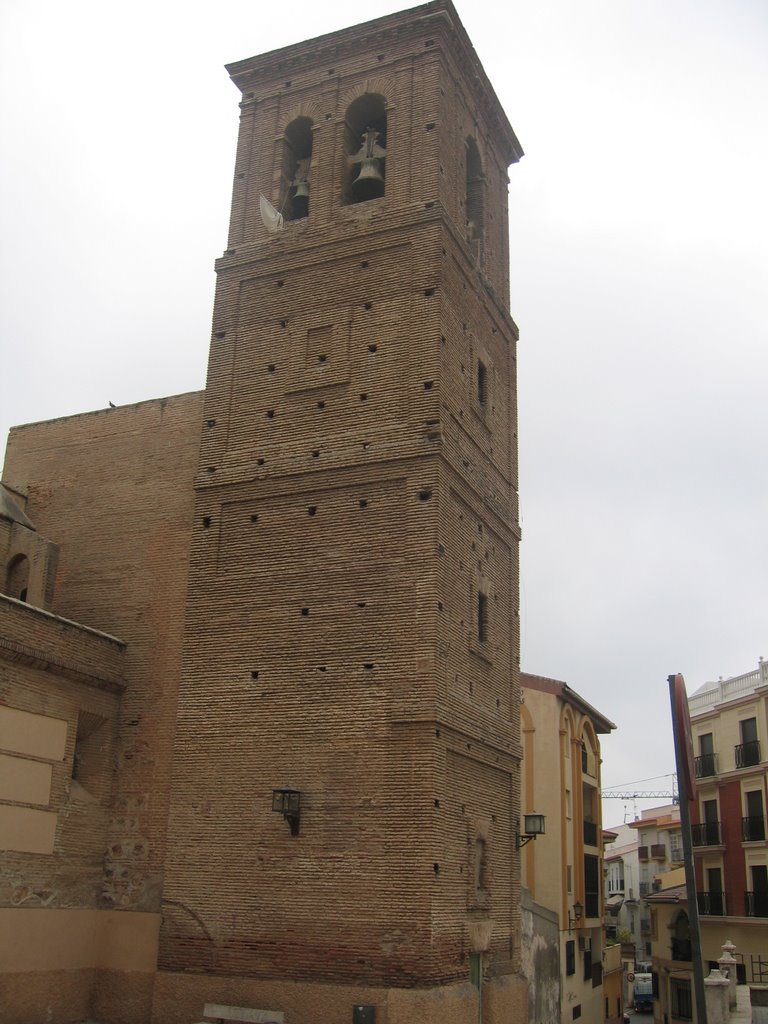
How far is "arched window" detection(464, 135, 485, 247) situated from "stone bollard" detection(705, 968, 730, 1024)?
40.7 feet

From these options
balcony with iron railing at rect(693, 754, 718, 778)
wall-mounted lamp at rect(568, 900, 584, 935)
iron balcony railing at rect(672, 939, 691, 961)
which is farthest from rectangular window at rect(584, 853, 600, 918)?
iron balcony railing at rect(672, 939, 691, 961)

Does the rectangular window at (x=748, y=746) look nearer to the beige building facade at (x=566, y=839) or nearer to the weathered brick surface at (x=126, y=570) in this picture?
the beige building facade at (x=566, y=839)

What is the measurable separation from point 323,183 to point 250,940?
1149cm

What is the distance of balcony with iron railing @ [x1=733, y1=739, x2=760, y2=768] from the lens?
27.9m

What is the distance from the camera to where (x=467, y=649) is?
14953 mm

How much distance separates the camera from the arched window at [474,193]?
19.0 m

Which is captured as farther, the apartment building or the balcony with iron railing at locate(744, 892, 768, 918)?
the apartment building

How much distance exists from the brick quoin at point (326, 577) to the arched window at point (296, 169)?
0.16 ft

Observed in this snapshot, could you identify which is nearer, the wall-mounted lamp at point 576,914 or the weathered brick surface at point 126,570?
the weathered brick surface at point 126,570

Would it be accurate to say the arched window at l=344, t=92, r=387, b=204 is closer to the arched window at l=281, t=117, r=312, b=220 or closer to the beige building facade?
the arched window at l=281, t=117, r=312, b=220

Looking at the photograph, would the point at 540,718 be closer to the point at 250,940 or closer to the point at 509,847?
the point at 509,847

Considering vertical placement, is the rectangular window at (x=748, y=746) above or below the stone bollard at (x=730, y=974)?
above

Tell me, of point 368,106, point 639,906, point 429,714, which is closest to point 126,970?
point 429,714

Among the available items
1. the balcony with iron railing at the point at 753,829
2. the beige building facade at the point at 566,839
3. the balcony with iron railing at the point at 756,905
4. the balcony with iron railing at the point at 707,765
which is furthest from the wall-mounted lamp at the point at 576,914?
the balcony with iron railing at the point at 707,765
